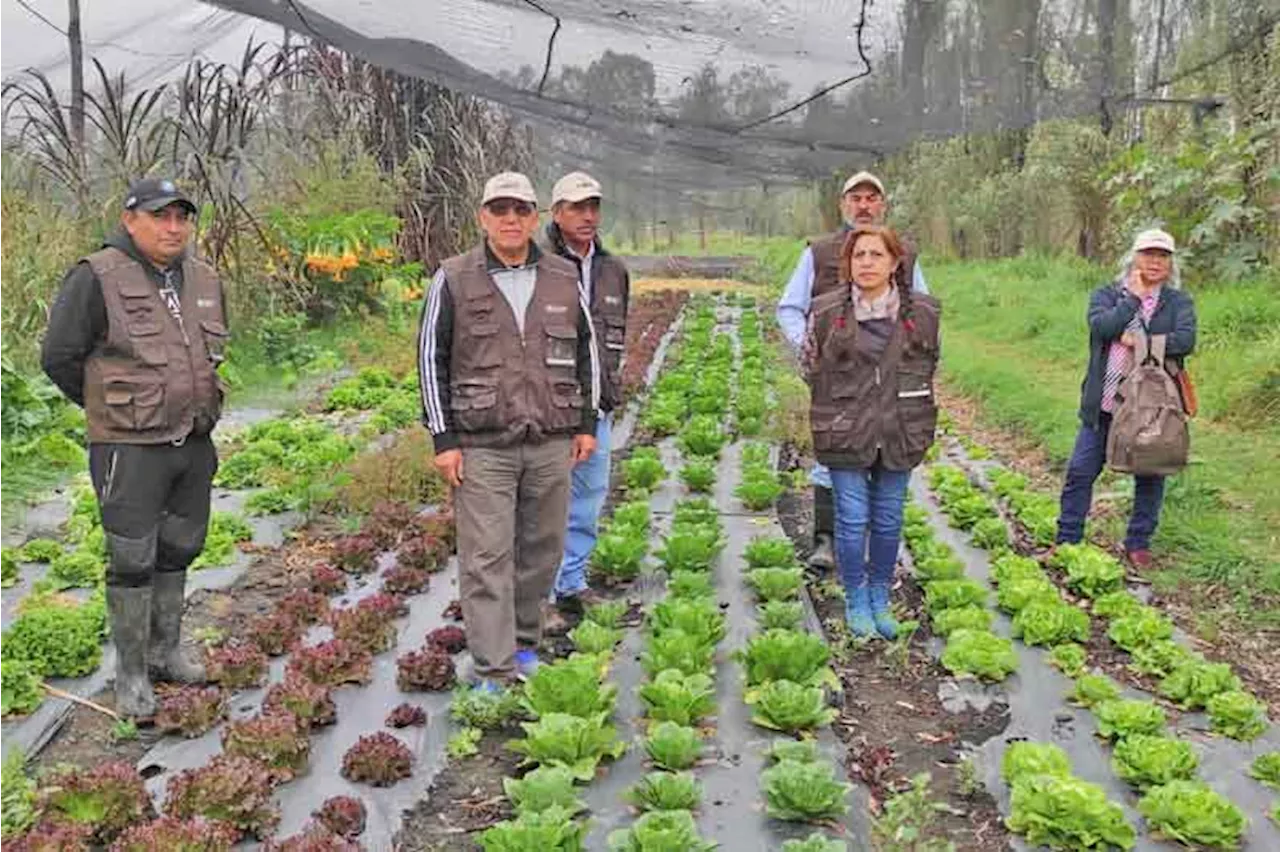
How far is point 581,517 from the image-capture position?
187 inches

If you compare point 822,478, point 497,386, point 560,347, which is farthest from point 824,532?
point 497,386

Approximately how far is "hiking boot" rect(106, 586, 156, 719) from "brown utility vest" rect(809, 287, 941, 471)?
242cm

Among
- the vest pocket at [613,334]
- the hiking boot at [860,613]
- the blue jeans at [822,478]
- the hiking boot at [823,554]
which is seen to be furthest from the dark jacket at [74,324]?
the hiking boot at [823,554]

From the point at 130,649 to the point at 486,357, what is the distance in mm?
1446

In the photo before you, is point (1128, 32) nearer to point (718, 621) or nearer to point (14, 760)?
point (718, 621)

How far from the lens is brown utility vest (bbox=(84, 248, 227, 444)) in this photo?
3574 mm

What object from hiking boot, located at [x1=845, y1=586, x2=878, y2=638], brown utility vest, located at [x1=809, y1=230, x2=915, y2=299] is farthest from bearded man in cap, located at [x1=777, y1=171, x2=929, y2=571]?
hiking boot, located at [x1=845, y1=586, x2=878, y2=638]

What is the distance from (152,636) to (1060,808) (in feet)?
9.49

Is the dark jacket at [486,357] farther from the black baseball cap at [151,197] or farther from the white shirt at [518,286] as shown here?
the black baseball cap at [151,197]

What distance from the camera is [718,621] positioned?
440 cm

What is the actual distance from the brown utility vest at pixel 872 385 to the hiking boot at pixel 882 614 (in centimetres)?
55

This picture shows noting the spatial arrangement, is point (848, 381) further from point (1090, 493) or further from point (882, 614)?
point (1090, 493)

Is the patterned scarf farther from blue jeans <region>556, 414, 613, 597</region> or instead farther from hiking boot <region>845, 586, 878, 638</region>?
blue jeans <region>556, 414, 613, 597</region>

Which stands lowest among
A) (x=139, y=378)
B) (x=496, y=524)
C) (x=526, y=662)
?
(x=526, y=662)
